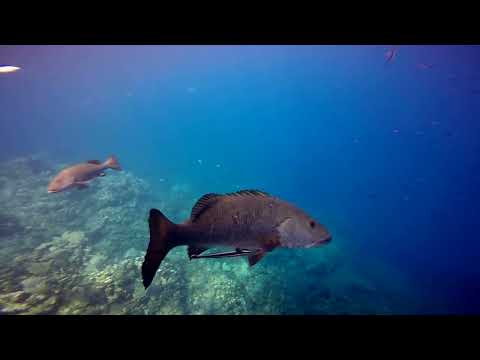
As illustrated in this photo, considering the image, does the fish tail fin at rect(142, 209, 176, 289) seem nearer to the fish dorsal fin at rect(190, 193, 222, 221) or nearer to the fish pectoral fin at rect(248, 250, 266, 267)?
the fish dorsal fin at rect(190, 193, 222, 221)

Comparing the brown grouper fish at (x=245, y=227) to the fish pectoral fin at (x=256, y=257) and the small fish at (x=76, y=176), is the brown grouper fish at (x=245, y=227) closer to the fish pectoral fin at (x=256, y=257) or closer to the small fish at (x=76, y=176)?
A: the fish pectoral fin at (x=256, y=257)

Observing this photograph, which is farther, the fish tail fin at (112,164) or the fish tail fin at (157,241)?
the fish tail fin at (112,164)

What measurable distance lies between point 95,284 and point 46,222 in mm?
6794

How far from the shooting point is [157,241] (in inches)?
91.2

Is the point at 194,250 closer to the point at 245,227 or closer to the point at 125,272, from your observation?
the point at 245,227

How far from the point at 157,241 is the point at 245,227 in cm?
87

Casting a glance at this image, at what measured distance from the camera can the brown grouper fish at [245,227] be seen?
Result: 7.89 ft

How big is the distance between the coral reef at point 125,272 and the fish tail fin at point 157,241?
4.99 m

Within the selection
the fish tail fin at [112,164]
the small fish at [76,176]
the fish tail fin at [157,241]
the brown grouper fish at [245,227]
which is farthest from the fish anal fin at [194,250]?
the fish tail fin at [112,164]

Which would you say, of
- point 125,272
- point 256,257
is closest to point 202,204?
point 256,257

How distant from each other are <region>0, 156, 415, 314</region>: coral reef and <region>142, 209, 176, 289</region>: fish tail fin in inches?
197
